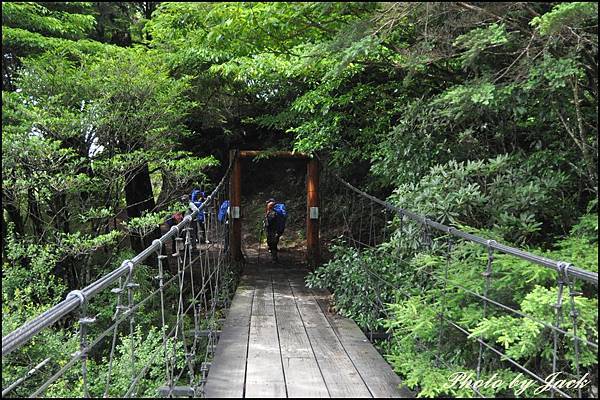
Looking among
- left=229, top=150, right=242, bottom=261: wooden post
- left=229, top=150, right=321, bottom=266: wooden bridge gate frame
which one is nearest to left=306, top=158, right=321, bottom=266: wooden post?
left=229, top=150, right=321, bottom=266: wooden bridge gate frame

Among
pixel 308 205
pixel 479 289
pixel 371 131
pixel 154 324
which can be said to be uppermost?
pixel 371 131

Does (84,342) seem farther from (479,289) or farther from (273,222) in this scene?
(273,222)

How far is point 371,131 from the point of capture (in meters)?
3.88

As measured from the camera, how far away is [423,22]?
2713mm

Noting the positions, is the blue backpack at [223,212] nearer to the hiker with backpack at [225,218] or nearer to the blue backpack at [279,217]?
the hiker with backpack at [225,218]

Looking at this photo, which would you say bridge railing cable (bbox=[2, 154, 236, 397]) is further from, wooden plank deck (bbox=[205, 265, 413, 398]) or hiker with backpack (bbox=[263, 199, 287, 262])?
hiker with backpack (bbox=[263, 199, 287, 262])

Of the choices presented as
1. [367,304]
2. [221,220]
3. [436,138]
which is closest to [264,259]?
[221,220]

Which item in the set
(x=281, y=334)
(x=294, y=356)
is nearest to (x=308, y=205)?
(x=281, y=334)

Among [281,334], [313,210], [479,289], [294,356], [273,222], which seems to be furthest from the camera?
[273,222]

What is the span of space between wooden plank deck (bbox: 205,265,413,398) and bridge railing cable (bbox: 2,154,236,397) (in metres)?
0.18

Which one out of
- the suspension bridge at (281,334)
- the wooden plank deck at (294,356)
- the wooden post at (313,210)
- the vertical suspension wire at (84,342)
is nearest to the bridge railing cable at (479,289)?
the suspension bridge at (281,334)

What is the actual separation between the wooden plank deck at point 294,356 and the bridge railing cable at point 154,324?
0.18m

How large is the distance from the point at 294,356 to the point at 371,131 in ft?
6.46

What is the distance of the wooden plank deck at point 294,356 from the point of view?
2.08 m
